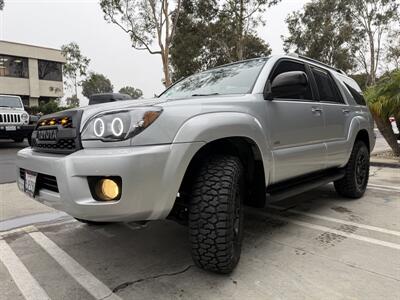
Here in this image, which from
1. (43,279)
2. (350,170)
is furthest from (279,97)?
(43,279)

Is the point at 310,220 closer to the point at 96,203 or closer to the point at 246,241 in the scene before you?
the point at 246,241

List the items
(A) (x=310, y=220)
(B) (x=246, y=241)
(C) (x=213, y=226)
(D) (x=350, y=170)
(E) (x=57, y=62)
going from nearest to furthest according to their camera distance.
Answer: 1. (C) (x=213, y=226)
2. (B) (x=246, y=241)
3. (A) (x=310, y=220)
4. (D) (x=350, y=170)
5. (E) (x=57, y=62)

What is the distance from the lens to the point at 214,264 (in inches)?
93.6

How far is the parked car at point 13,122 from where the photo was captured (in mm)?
11305

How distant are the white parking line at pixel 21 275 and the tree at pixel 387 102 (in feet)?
26.1

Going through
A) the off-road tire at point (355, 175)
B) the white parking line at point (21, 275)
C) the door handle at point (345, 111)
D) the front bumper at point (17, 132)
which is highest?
the door handle at point (345, 111)

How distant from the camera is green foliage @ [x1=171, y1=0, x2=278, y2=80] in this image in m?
21.4

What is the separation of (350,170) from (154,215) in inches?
125

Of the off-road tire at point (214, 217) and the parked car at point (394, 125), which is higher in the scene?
the parked car at point (394, 125)

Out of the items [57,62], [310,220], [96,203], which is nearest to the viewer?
[96,203]

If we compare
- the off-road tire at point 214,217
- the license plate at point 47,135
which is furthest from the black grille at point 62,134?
the off-road tire at point 214,217

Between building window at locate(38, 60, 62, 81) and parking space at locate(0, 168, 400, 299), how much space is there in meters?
36.8

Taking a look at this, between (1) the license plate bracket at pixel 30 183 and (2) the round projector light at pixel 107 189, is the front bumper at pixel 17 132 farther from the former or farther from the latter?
(2) the round projector light at pixel 107 189

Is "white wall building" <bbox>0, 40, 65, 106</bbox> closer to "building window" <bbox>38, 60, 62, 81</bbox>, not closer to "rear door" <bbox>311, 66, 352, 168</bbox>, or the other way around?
"building window" <bbox>38, 60, 62, 81</bbox>
